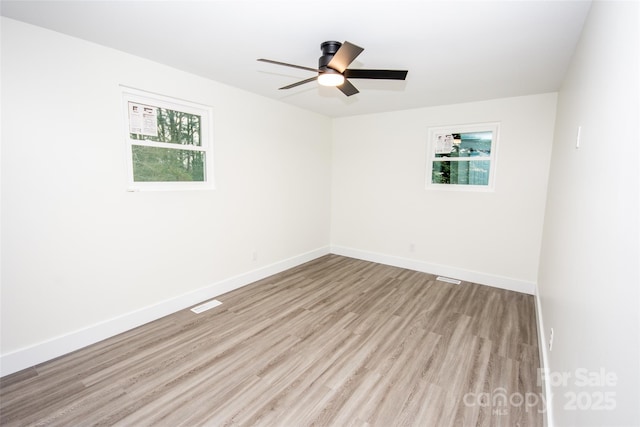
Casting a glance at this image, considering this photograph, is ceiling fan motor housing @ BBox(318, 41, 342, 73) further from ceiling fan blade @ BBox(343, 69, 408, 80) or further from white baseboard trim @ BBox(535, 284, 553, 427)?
white baseboard trim @ BBox(535, 284, 553, 427)

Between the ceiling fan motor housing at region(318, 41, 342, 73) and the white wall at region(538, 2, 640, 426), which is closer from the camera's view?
the white wall at region(538, 2, 640, 426)

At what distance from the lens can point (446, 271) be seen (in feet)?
14.0

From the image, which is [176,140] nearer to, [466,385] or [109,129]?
[109,129]

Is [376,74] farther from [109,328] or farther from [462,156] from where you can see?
[109,328]

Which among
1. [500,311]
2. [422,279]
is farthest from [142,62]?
[500,311]

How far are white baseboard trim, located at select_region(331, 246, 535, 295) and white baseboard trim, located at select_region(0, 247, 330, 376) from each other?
1875mm

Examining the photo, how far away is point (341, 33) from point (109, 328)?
3.17 m

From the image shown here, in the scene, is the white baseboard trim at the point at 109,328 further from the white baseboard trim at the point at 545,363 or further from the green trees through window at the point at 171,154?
the white baseboard trim at the point at 545,363

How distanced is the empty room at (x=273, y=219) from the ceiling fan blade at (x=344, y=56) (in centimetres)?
2

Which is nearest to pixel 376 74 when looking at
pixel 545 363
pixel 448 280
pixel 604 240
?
pixel 604 240

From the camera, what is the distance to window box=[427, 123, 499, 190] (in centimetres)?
389

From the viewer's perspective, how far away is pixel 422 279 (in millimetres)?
4148

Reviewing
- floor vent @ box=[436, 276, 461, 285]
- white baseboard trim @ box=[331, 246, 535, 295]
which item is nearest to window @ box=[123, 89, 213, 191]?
white baseboard trim @ box=[331, 246, 535, 295]

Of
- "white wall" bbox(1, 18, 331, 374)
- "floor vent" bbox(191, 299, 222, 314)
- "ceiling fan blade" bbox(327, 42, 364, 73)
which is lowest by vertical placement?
"floor vent" bbox(191, 299, 222, 314)
